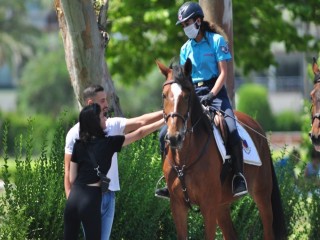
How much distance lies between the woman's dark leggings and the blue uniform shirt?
2403 mm

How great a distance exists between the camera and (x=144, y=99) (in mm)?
72938

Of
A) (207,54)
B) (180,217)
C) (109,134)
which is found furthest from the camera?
(207,54)

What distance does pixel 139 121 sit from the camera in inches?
351

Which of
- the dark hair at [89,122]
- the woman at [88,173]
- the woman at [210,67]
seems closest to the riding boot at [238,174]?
the woman at [210,67]

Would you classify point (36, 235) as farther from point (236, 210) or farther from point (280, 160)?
point (280, 160)

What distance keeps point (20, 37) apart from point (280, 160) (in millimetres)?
61912

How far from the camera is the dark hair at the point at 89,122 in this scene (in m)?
8.20

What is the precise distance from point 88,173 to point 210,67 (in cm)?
242

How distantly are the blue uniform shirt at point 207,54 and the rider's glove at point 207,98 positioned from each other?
0.33 metres

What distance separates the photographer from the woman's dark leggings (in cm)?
815

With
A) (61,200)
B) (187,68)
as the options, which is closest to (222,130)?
(187,68)

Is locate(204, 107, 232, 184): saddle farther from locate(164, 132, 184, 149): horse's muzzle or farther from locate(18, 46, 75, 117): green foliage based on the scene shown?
locate(18, 46, 75, 117): green foliage

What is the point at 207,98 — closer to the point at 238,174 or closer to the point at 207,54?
→ the point at 207,54

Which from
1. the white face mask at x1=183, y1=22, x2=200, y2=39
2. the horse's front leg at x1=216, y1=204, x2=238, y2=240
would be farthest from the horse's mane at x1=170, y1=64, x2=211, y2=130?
the horse's front leg at x1=216, y1=204, x2=238, y2=240
